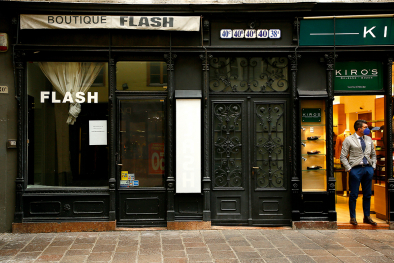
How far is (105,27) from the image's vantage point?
Answer: 23.0 ft

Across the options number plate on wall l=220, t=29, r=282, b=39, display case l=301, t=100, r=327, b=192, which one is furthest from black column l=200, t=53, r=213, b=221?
display case l=301, t=100, r=327, b=192

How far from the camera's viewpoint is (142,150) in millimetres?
7422

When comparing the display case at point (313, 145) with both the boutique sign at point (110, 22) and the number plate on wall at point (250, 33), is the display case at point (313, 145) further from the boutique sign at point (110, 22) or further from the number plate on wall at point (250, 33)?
the boutique sign at point (110, 22)

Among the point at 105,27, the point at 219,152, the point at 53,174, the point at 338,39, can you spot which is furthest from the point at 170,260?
the point at 338,39

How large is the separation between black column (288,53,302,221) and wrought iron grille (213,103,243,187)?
3.89 ft

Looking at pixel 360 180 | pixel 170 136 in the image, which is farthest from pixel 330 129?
pixel 170 136

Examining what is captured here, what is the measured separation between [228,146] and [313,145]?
1.96 meters

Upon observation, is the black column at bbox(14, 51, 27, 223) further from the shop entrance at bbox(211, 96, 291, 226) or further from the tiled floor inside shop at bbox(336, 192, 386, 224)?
the tiled floor inside shop at bbox(336, 192, 386, 224)

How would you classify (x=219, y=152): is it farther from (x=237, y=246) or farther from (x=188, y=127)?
(x=237, y=246)

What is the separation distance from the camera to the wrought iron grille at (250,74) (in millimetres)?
7492

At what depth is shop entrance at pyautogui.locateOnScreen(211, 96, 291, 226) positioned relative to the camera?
7375mm

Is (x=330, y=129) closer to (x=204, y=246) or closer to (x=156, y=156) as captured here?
(x=204, y=246)

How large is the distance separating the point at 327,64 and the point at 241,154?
2.83 metres

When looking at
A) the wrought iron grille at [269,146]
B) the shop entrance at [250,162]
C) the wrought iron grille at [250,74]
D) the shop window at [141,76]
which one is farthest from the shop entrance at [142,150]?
the wrought iron grille at [269,146]
